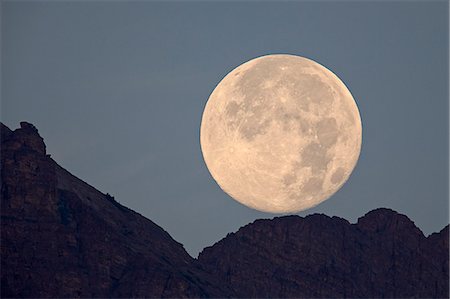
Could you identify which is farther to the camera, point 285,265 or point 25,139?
point 285,265

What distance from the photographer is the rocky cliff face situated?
160500mm

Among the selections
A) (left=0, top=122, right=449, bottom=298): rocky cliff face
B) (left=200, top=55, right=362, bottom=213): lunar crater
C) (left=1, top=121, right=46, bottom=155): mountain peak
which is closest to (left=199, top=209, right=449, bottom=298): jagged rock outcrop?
(left=0, top=122, right=449, bottom=298): rocky cliff face

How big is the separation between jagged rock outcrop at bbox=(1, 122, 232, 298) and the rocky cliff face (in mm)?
150

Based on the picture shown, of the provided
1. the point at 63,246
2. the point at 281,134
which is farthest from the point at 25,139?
the point at 281,134

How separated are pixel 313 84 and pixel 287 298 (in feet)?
205

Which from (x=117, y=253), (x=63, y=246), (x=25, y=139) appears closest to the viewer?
(x=63, y=246)

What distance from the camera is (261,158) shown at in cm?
13238

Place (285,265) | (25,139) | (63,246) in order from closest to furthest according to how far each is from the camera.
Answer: (63,246) → (25,139) → (285,265)

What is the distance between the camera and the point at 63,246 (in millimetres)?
164500

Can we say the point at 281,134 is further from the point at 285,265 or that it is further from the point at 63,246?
the point at 285,265

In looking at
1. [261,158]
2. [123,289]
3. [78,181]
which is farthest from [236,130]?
[78,181]

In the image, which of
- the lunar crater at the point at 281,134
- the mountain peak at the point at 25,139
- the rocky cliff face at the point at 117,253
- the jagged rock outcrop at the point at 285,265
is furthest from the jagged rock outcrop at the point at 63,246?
the lunar crater at the point at 281,134

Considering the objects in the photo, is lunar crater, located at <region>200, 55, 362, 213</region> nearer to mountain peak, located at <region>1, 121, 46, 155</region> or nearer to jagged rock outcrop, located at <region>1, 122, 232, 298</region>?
jagged rock outcrop, located at <region>1, 122, 232, 298</region>

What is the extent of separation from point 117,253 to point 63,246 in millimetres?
10618
